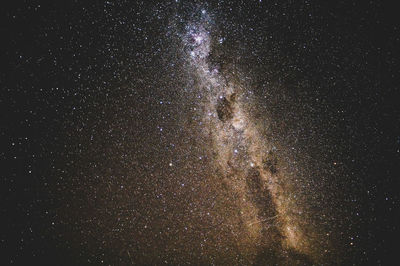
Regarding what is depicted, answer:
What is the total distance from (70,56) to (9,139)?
113 cm

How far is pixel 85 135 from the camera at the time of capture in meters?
1.92

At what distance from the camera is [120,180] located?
1956mm

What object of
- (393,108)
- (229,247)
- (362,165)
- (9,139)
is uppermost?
(9,139)

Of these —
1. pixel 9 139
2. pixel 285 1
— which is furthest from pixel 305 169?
pixel 9 139

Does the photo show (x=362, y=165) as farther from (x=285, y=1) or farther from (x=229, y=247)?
(x=285, y=1)

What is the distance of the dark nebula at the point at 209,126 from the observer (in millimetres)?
1704

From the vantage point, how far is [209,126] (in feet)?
5.92

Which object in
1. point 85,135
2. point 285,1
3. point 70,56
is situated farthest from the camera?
point 85,135

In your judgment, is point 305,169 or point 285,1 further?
point 305,169

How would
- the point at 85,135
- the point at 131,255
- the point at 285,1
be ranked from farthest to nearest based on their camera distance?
the point at 131,255
the point at 85,135
the point at 285,1

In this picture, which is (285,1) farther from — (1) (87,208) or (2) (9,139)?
(2) (9,139)

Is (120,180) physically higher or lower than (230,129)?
lower

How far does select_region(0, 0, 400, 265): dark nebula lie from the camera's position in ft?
5.59

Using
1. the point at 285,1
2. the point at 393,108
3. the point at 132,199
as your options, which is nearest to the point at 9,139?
the point at 132,199
